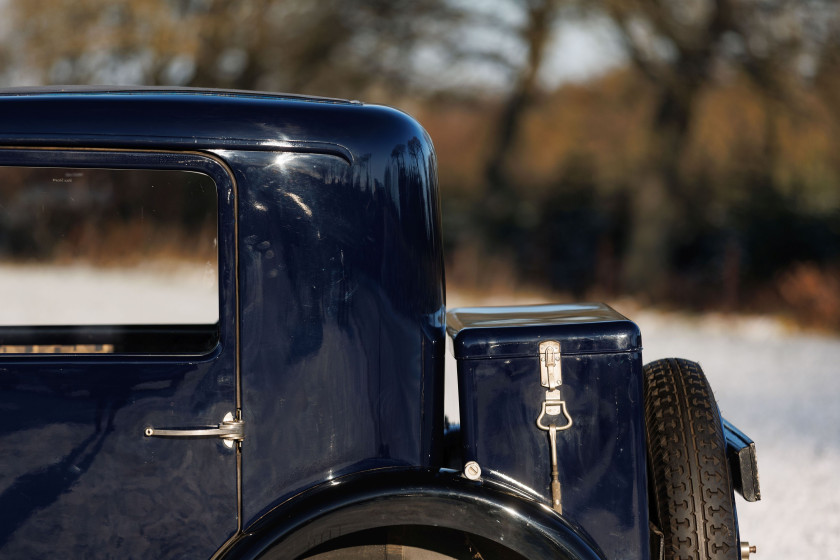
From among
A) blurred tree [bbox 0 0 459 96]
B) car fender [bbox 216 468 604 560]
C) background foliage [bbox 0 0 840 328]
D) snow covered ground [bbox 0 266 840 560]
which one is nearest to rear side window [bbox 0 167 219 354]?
snow covered ground [bbox 0 266 840 560]

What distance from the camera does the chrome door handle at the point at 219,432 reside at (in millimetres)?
1825

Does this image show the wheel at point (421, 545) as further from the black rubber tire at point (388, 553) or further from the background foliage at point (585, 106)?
the background foliage at point (585, 106)

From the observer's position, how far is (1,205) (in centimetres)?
210

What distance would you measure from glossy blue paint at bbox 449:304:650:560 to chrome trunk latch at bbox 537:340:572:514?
0.5 inches

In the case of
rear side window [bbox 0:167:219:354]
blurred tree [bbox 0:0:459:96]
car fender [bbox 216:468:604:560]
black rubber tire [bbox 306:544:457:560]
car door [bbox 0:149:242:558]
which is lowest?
black rubber tire [bbox 306:544:457:560]

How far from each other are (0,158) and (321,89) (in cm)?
1335

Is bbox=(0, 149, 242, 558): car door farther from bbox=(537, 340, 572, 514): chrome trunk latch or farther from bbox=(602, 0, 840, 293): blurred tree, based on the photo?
bbox=(602, 0, 840, 293): blurred tree

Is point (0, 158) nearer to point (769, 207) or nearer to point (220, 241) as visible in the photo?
point (220, 241)

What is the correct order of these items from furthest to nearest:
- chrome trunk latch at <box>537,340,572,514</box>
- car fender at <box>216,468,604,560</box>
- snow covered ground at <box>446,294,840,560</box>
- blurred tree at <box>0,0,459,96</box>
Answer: blurred tree at <box>0,0,459,96</box> < snow covered ground at <box>446,294,840,560</box> < chrome trunk latch at <box>537,340,572,514</box> < car fender at <box>216,468,604,560</box>

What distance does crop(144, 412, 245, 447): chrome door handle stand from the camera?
1.83m

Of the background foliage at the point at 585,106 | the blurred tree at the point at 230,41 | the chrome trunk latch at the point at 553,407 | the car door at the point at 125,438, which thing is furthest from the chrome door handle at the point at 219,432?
the blurred tree at the point at 230,41

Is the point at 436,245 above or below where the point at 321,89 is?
below

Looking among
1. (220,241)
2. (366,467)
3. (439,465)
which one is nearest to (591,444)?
(439,465)

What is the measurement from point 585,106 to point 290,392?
13.2 meters
